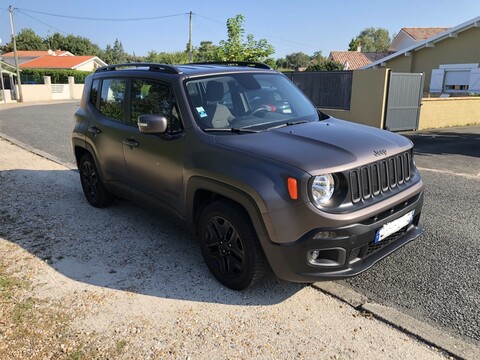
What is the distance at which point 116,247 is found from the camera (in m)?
4.36

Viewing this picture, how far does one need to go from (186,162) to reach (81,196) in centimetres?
328

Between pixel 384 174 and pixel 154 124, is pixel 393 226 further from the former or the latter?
pixel 154 124

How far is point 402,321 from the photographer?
298 cm

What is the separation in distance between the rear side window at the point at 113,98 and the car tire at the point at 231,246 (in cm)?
196

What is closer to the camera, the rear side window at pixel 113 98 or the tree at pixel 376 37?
the rear side window at pixel 113 98

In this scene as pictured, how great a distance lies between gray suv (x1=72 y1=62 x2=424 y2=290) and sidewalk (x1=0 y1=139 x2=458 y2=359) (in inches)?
13.1

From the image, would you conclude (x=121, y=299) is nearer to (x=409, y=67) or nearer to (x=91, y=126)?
(x=91, y=126)

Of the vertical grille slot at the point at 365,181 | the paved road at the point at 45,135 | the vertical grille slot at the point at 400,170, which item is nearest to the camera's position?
the vertical grille slot at the point at 365,181

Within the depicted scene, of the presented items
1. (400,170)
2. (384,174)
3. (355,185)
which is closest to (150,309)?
(355,185)

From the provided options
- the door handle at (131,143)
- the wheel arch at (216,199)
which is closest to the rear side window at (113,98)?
the door handle at (131,143)

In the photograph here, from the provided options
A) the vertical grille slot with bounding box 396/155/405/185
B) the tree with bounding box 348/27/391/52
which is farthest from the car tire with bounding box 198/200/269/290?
the tree with bounding box 348/27/391/52

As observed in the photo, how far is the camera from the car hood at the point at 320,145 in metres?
2.93

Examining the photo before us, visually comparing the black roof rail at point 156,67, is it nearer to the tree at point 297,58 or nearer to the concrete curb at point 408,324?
the concrete curb at point 408,324

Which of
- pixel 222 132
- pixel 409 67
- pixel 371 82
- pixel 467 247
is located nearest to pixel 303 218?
pixel 222 132
